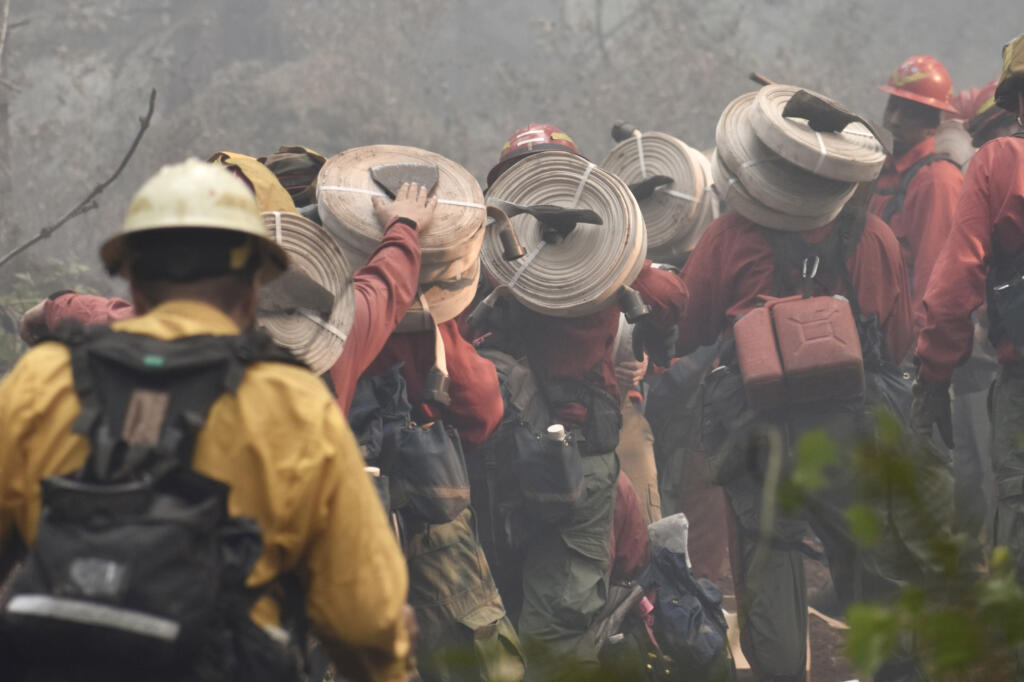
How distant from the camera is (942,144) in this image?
765 cm

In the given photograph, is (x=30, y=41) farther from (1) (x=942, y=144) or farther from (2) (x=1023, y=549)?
(2) (x=1023, y=549)

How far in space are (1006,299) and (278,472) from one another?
316cm

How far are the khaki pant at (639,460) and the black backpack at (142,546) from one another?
467 centimetres

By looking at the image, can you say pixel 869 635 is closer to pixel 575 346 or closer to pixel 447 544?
pixel 447 544

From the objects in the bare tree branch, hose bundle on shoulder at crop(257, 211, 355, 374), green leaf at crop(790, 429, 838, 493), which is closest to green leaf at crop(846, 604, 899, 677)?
green leaf at crop(790, 429, 838, 493)

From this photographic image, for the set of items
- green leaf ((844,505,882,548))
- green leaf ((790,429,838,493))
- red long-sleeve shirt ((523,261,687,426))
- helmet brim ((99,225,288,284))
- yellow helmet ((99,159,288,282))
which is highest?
green leaf ((790,429,838,493))

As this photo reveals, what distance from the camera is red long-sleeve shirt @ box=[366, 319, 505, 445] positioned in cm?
423

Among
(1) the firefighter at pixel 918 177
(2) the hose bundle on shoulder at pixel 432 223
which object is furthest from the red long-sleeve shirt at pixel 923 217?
(2) the hose bundle on shoulder at pixel 432 223

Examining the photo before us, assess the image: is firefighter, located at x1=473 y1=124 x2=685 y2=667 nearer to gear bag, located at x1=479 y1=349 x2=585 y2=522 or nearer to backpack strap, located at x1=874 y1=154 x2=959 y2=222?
gear bag, located at x1=479 y1=349 x2=585 y2=522

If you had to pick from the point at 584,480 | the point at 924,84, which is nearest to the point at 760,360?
the point at 584,480

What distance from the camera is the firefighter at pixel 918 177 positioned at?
21.6 ft

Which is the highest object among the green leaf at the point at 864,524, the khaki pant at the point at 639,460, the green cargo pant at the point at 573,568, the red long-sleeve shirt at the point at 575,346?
the green leaf at the point at 864,524

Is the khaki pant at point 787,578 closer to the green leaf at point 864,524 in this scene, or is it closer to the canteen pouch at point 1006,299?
the canteen pouch at point 1006,299

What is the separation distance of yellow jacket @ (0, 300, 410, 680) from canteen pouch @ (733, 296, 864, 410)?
10.6 feet
